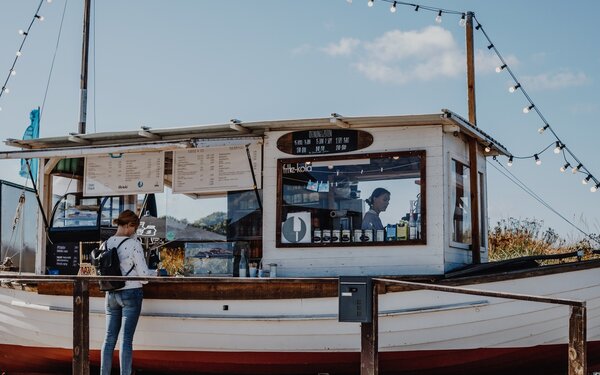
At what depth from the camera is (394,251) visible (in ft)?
29.4

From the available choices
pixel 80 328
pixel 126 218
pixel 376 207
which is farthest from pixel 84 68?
pixel 80 328

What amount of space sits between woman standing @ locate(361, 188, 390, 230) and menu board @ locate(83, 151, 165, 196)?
2561 millimetres

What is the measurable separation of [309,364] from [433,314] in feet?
4.50

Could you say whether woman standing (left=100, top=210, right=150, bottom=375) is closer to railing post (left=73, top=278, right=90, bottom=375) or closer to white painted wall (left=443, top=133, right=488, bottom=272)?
railing post (left=73, top=278, right=90, bottom=375)

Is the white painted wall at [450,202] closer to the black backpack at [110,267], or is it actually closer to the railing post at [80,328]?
the black backpack at [110,267]

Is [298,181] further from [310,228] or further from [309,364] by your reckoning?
[309,364]

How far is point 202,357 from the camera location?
9.01 meters

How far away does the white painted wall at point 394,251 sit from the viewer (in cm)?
887

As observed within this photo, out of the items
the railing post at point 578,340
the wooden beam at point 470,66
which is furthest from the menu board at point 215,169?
the wooden beam at point 470,66

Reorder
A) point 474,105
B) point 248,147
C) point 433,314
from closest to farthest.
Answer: point 433,314 → point 248,147 → point 474,105

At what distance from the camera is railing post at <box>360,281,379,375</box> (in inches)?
254

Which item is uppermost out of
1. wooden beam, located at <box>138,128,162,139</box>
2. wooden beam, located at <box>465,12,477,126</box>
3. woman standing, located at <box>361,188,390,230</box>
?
wooden beam, located at <box>465,12,477,126</box>

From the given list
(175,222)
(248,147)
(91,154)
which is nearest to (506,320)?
(248,147)

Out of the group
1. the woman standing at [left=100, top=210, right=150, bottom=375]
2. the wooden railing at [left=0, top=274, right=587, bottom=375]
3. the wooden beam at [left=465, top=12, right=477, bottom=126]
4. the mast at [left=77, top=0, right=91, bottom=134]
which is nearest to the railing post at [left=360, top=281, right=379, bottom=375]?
the wooden railing at [left=0, top=274, right=587, bottom=375]
